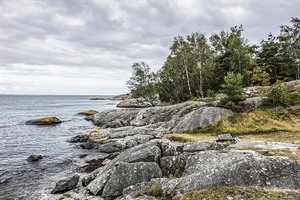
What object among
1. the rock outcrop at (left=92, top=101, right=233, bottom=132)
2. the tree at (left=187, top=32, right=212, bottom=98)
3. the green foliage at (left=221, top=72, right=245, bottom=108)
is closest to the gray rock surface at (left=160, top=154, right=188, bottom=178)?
the rock outcrop at (left=92, top=101, right=233, bottom=132)

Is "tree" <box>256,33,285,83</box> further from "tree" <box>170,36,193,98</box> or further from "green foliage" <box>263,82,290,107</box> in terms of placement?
"green foliage" <box>263,82,290,107</box>

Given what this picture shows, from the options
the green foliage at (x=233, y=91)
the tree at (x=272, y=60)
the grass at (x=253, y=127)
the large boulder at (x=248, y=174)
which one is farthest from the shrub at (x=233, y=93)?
the tree at (x=272, y=60)

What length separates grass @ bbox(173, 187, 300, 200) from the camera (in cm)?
857

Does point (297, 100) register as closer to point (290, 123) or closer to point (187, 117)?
point (290, 123)

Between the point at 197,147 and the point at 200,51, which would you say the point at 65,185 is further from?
the point at 200,51

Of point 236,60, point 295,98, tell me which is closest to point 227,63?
point 236,60

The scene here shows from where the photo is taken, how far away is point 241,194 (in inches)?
344

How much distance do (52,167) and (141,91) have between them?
59.2 m

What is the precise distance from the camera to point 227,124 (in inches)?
1069

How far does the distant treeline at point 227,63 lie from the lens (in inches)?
2084

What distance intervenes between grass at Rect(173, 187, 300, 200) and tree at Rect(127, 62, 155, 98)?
71554mm

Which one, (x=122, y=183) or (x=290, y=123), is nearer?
(x=122, y=183)

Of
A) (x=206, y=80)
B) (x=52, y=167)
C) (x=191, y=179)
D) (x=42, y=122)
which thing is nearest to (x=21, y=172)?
(x=52, y=167)

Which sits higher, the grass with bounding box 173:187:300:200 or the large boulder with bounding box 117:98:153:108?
the grass with bounding box 173:187:300:200
